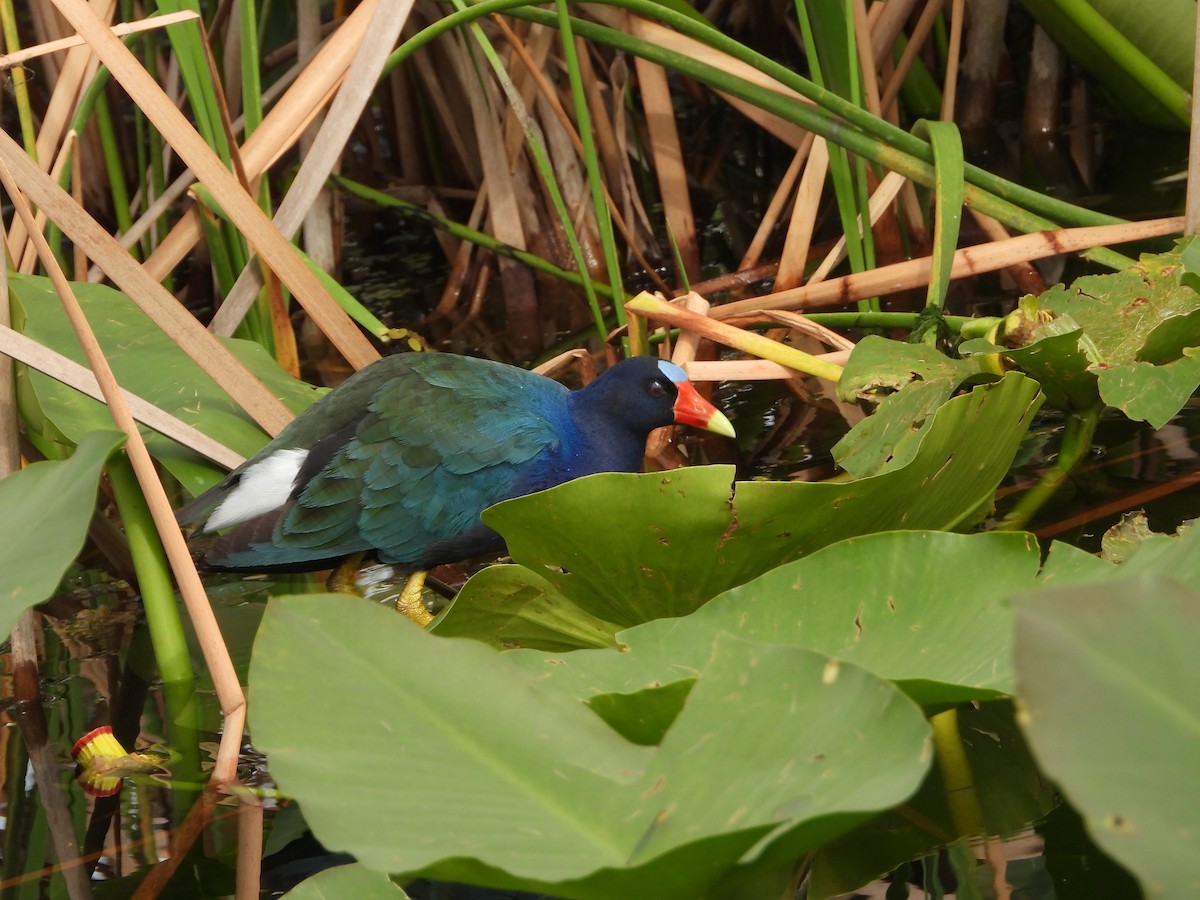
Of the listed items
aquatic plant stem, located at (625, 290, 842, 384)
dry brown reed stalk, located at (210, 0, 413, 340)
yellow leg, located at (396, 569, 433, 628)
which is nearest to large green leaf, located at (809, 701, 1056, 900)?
aquatic plant stem, located at (625, 290, 842, 384)

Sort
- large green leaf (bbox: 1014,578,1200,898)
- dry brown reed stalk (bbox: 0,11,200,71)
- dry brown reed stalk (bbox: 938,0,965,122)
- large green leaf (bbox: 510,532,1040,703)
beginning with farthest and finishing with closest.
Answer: dry brown reed stalk (bbox: 938,0,965,122) < dry brown reed stalk (bbox: 0,11,200,71) < large green leaf (bbox: 510,532,1040,703) < large green leaf (bbox: 1014,578,1200,898)

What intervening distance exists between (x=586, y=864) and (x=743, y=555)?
0.52m

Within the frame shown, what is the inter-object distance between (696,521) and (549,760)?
1.29ft

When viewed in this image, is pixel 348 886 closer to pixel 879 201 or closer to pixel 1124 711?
pixel 1124 711

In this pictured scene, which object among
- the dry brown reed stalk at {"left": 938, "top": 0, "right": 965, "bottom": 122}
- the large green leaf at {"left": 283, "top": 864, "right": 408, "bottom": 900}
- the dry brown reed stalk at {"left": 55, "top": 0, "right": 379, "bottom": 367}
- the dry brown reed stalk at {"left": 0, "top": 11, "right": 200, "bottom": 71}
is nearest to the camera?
the large green leaf at {"left": 283, "top": 864, "right": 408, "bottom": 900}

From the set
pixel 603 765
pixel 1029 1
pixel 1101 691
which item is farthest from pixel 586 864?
pixel 1029 1

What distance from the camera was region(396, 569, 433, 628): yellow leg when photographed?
1.82m

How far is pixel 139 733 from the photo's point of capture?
1523 millimetres

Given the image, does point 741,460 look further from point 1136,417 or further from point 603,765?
point 603,765

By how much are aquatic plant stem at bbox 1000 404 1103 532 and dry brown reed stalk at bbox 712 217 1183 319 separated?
32 cm

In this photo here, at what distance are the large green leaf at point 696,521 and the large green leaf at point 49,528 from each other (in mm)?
360

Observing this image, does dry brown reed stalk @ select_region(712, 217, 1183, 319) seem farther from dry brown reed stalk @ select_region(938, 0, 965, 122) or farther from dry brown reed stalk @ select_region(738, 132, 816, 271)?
dry brown reed stalk @ select_region(938, 0, 965, 122)

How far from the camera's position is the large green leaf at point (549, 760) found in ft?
2.42

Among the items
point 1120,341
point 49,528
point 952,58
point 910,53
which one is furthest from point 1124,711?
point 910,53
